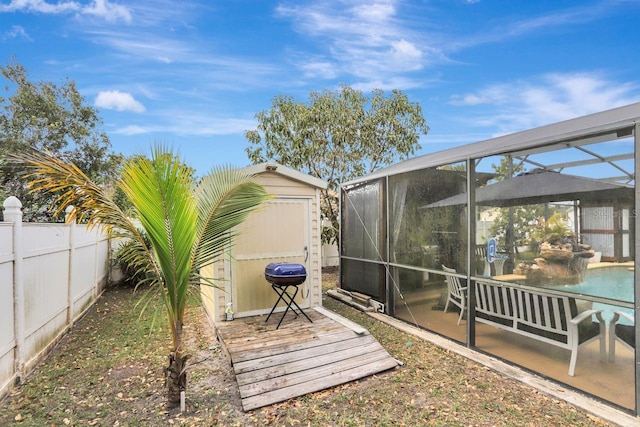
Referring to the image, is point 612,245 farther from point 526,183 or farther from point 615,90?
point 615,90

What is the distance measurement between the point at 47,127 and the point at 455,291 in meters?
12.9

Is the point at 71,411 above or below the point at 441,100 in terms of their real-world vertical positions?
below

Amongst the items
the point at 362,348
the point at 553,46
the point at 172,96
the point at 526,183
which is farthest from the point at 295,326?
the point at 553,46

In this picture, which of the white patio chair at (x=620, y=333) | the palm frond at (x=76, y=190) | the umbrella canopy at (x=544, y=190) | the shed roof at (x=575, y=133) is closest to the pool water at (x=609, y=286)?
the white patio chair at (x=620, y=333)

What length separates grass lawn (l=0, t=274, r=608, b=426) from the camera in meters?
2.88

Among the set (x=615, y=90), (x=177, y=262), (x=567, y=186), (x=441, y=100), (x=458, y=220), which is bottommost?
(x=177, y=262)

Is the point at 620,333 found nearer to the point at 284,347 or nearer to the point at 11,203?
the point at 284,347

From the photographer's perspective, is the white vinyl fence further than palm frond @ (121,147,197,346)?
Yes

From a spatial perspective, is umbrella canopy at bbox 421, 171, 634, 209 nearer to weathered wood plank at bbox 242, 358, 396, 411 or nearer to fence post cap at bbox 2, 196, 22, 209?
weathered wood plank at bbox 242, 358, 396, 411

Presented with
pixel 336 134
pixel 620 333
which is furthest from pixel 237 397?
pixel 336 134

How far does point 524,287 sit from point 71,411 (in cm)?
501

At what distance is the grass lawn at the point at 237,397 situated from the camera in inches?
113

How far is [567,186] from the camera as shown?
3.55m

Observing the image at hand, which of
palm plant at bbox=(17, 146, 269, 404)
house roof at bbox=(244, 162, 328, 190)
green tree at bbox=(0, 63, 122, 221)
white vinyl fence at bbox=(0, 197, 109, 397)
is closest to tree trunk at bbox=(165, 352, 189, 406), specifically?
palm plant at bbox=(17, 146, 269, 404)
